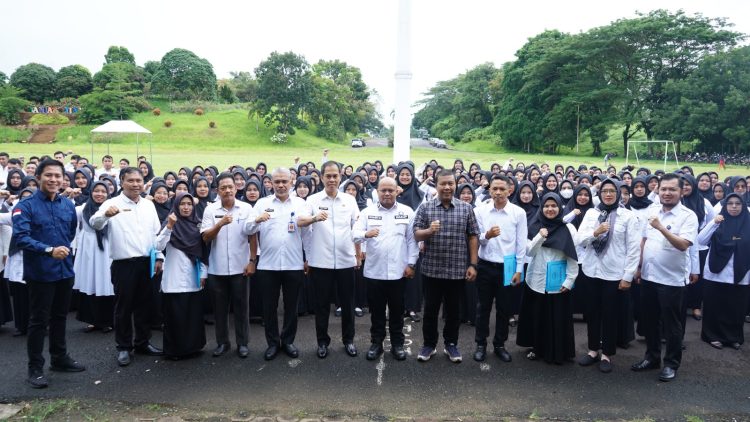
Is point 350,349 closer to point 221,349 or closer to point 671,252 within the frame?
point 221,349

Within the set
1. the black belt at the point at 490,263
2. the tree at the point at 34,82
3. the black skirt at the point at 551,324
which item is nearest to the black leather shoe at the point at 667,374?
the black skirt at the point at 551,324

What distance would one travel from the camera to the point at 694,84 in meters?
29.5

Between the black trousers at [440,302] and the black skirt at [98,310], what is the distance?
372cm

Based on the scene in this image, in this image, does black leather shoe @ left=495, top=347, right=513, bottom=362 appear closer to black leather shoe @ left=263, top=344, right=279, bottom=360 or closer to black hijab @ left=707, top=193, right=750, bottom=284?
black leather shoe @ left=263, top=344, right=279, bottom=360

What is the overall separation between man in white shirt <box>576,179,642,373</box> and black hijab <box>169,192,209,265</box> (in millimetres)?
3761

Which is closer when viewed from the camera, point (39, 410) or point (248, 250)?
point (39, 410)

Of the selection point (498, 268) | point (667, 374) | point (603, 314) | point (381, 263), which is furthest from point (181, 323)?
point (667, 374)

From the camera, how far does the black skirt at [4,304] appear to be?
217 inches

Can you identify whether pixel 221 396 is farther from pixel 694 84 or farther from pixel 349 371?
pixel 694 84

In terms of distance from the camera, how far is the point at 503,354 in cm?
484

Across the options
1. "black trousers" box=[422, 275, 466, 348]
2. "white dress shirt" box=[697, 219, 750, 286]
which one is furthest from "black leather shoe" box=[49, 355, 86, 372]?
"white dress shirt" box=[697, 219, 750, 286]

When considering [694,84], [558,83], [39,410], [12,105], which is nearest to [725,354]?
[39,410]

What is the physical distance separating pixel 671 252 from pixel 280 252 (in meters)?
3.75

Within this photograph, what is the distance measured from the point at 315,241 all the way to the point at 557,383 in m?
2.65
